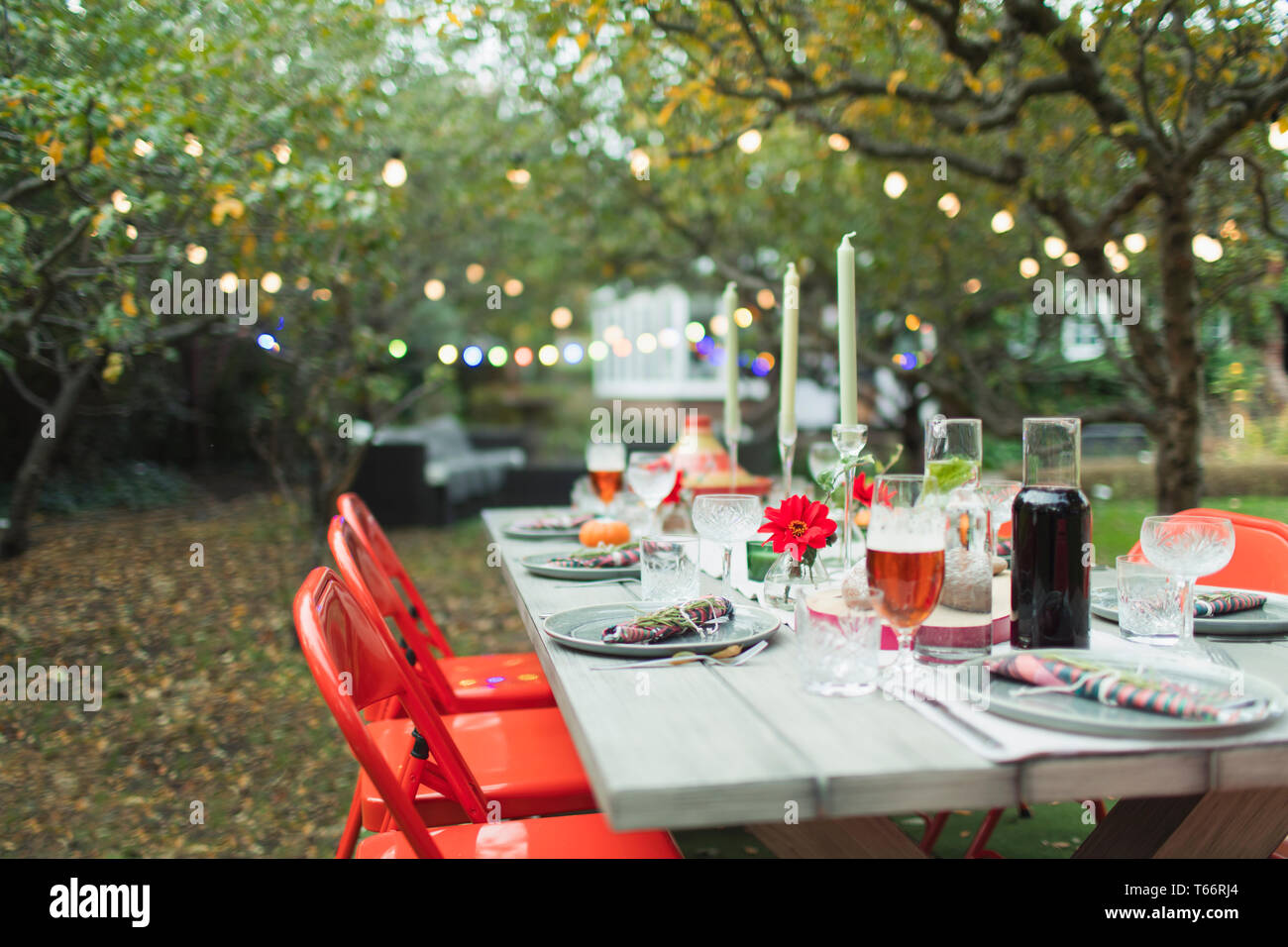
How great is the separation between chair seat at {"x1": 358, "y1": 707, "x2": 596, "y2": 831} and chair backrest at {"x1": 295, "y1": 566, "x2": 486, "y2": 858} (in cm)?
5

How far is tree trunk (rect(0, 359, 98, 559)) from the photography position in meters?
3.57

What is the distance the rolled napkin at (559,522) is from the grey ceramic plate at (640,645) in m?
1.00

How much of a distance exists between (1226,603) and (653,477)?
122cm

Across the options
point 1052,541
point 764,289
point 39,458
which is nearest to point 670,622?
point 1052,541

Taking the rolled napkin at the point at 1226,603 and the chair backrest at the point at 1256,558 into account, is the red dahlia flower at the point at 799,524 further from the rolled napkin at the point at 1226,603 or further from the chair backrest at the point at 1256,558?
the chair backrest at the point at 1256,558

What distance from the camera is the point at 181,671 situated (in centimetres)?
385

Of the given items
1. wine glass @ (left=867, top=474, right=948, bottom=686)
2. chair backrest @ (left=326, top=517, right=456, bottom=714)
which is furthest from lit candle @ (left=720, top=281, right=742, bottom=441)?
wine glass @ (left=867, top=474, right=948, bottom=686)

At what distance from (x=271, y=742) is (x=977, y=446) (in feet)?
9.90


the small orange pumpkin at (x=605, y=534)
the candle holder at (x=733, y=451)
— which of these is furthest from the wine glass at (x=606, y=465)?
the small orange pumpkin at (x=605, y=534)

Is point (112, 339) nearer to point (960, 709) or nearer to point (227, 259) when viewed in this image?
point (227, 259)

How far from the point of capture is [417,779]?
1590 mm

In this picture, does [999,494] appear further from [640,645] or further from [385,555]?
[385,555]

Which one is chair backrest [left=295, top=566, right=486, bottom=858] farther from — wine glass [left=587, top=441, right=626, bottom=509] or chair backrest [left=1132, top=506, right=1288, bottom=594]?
chair backrest [left=1132, top=506, right=1288, bottom=594]

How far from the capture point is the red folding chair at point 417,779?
1306mm
